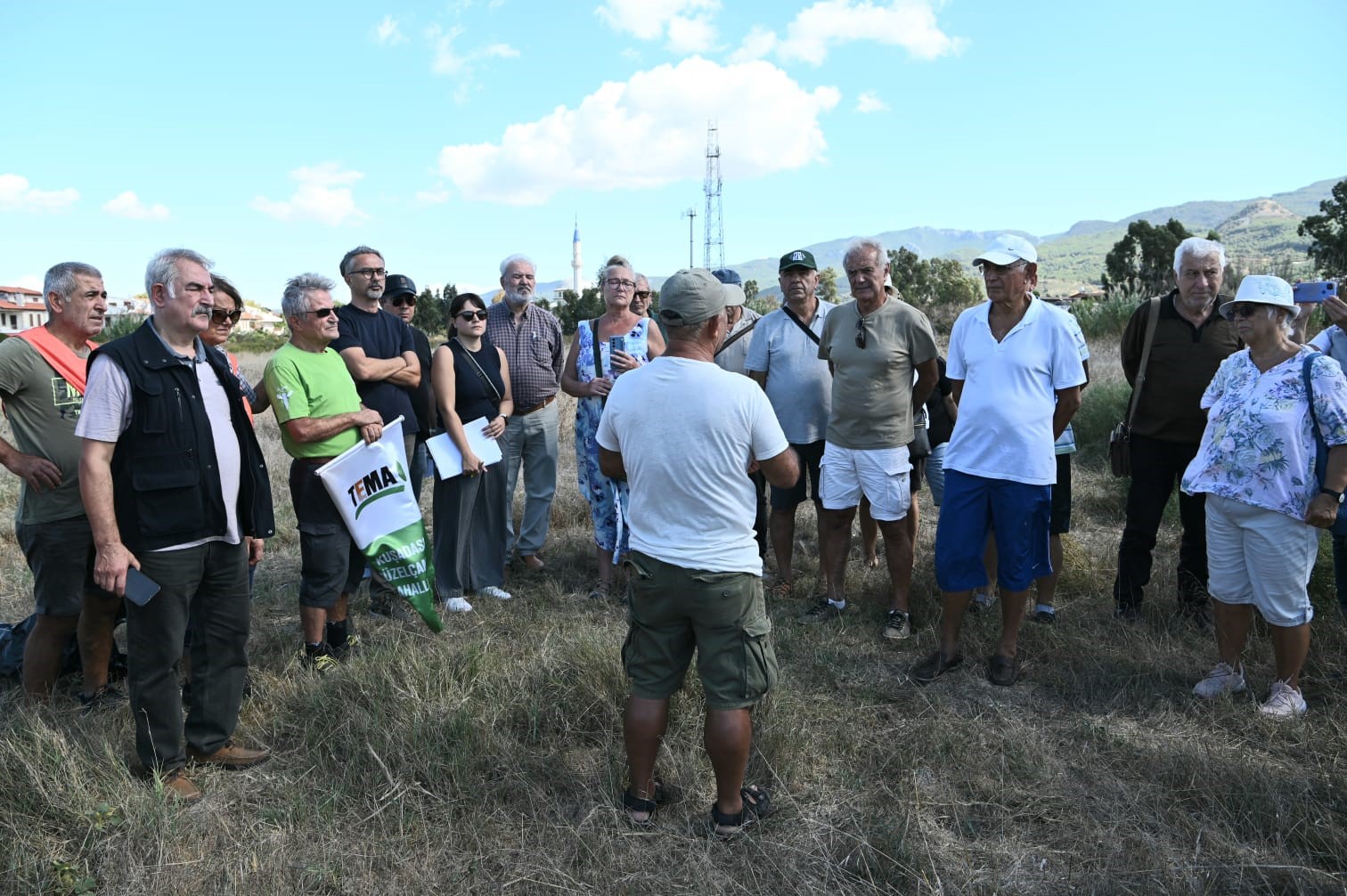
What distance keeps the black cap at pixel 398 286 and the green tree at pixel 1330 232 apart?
33429mm

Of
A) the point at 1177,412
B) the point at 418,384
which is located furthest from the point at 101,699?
the point at 1177,412

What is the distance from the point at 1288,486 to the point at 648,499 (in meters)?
2.60

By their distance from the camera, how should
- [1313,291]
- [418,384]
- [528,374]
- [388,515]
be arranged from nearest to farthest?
[1313,291] < [388,515] < [418,384] < [528,374]

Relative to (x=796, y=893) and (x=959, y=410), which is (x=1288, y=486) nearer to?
(x=959, y=410)

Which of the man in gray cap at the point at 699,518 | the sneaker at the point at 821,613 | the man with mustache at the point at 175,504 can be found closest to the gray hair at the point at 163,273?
the man with mustache at the point at 175,504

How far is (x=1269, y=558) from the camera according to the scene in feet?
11.5

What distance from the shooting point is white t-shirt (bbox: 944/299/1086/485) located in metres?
3.89

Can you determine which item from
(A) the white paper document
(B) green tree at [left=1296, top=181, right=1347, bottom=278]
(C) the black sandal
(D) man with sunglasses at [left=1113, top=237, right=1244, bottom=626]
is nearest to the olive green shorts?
(C) the black sandal

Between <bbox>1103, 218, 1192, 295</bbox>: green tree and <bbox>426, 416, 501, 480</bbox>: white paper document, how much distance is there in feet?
116

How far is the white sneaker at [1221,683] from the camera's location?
369cm

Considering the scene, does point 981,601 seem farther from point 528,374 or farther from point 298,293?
point 298,293

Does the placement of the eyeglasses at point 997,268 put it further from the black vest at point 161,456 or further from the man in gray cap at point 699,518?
the black vest at point 161,456

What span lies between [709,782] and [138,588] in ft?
6.70

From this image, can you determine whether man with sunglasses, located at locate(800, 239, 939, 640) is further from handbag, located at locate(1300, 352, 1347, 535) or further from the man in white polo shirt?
handbag, located at locate(1300, 352, 1347, 535)
